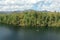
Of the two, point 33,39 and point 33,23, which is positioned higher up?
point 33,39

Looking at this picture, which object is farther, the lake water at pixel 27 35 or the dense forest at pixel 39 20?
the dense forest at pixel 39 20

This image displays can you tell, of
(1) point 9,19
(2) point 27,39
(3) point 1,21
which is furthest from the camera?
(3) point 1,21

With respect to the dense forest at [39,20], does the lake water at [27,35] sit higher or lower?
higher

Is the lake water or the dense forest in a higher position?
the lake water

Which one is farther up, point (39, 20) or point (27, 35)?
point (27, 35)

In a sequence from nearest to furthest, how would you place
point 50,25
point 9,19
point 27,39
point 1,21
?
point 27,39, point 50,25, point 9,19, point 1,21

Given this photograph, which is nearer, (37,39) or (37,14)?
(37,39)

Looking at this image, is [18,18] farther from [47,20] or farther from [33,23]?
[47,20]

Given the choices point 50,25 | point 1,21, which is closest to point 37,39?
point 50,25

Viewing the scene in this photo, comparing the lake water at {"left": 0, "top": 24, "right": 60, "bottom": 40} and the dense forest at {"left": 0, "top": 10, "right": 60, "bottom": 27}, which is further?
the dense forest at {"left": 0, "top": 10, "right": 60, "bottom": 27}

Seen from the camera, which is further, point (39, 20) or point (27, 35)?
point (39, 20)
